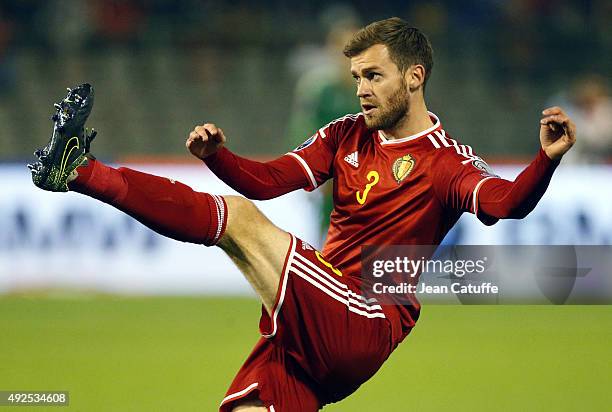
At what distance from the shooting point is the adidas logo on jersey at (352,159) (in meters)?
4.48

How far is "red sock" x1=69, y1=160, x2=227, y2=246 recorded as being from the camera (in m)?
3.73

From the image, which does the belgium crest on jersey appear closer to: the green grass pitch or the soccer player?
the soccer player

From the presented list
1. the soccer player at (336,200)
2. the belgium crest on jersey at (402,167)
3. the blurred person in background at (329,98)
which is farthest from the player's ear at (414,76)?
the blurred person in background at (329,98)

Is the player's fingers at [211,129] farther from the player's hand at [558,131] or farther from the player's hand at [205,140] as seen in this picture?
the player's hand at [558,131]

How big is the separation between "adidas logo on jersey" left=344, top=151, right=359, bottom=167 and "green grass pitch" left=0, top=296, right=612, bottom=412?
1.71 meters

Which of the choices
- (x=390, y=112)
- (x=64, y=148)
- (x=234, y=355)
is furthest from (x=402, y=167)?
(x=234, y=355)

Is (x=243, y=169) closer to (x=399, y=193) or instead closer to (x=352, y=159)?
(x=352, y=159)

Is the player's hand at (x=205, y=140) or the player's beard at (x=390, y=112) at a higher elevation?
the player's beard at (x=390, y=112)

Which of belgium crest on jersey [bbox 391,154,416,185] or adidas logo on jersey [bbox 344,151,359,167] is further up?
adidas logo on jersey [bbox 344,151,359,167]

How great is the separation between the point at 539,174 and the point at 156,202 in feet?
4.37

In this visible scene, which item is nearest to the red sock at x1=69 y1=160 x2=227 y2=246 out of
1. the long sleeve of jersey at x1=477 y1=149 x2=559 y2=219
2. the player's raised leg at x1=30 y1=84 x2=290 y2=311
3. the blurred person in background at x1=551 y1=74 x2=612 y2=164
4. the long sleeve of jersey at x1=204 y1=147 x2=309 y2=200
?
the player's raised leg at x1=30 y1=84 x2=290 y2=311

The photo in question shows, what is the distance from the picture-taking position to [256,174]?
4.42 meters

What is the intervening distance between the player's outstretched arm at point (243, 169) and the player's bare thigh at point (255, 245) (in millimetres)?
349

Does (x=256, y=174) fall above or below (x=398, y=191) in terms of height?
above
